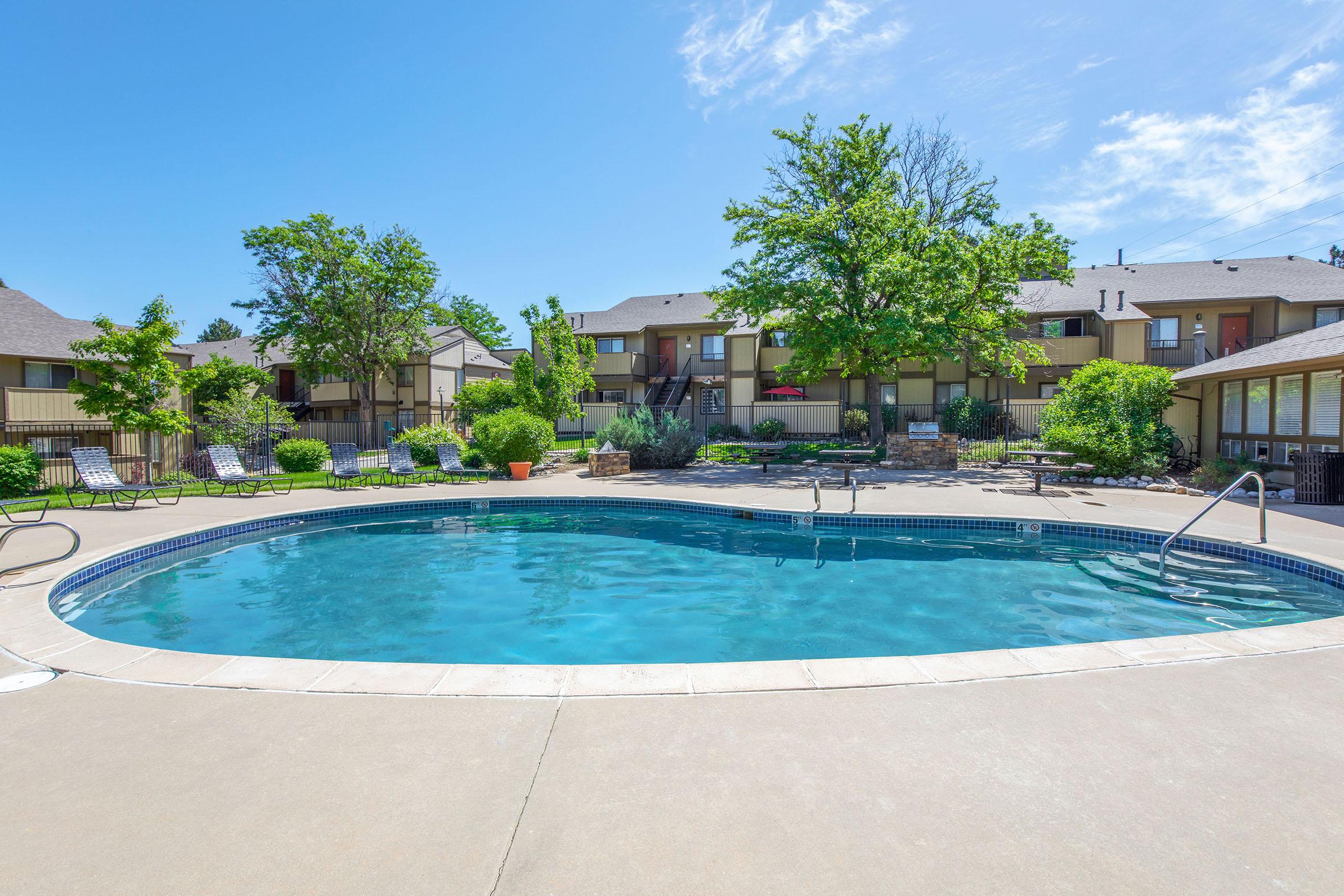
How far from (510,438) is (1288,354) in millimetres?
17018

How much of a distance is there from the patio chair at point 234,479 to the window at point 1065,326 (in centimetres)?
2763

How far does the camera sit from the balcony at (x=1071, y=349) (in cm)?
2597

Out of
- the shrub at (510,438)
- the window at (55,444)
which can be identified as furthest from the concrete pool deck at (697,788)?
the window at (55,444)

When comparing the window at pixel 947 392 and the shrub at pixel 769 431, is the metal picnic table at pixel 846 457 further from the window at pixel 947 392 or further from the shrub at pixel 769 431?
the window at pixel 947 392

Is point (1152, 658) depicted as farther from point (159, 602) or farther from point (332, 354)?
point (332, 354)

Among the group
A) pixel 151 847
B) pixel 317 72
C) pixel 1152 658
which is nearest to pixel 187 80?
pixel 317 72

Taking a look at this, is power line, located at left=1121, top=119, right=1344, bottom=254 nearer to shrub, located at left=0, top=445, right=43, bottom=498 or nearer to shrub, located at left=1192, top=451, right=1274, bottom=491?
shrub, located at left=1192, top=451, right=1274, bottom=491

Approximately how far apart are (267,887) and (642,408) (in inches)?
712

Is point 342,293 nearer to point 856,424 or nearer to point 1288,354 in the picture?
point 856,424

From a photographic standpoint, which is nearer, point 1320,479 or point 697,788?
point 697,788

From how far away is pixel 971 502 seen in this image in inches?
461

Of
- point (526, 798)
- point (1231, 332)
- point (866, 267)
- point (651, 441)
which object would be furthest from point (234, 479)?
point (1231, 332)

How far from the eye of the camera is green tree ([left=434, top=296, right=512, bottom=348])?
5525cm

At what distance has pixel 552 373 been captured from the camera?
2012 centimetres
